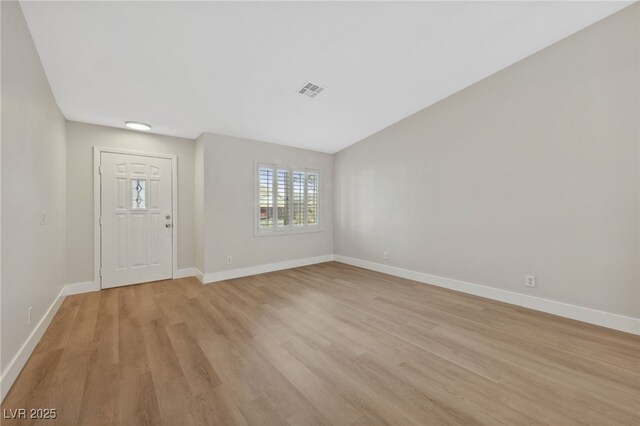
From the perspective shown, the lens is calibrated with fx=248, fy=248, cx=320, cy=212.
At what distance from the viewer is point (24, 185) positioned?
1.98 meters

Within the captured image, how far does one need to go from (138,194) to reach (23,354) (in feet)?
8.49

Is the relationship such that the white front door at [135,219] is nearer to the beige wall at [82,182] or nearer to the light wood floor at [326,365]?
the beige wall at [82,182]

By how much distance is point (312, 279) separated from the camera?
4.32 metres

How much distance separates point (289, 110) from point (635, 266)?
→ 170 inches

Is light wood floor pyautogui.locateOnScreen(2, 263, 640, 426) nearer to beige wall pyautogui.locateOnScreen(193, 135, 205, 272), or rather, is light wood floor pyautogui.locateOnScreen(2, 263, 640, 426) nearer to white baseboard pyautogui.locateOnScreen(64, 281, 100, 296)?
white baseboard pyautogui.locateOnScreen(64, 281, 100, 296)

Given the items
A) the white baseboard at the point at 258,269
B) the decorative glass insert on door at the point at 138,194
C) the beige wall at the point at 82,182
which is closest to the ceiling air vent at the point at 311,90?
the beige wall at the point at 82,182

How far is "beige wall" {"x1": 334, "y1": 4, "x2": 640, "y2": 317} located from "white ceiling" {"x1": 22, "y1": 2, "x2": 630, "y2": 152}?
366mm

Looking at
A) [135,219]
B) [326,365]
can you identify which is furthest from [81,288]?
[326,365]

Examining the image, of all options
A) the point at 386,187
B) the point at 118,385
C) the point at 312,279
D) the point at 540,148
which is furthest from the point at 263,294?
the point at 540,148

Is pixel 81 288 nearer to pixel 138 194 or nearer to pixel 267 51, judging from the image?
pixel 138 194

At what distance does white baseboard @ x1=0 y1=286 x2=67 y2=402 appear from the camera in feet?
5.21

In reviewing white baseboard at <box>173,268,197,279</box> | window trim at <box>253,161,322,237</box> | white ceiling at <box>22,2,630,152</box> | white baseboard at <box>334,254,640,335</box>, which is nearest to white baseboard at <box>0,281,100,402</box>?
white baseboard at <box>173,268,197,279</box>

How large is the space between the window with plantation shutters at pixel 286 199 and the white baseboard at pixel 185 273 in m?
1.34

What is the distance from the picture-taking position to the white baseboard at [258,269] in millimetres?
4091
